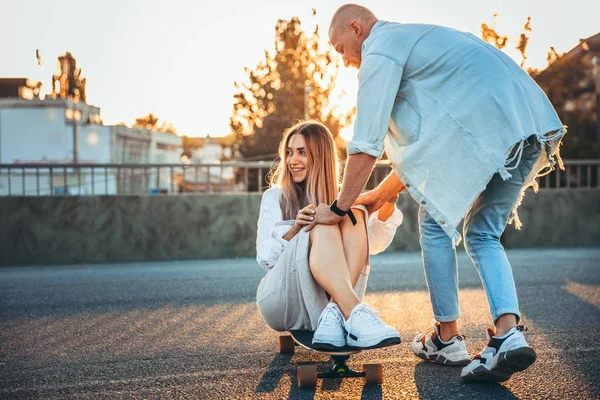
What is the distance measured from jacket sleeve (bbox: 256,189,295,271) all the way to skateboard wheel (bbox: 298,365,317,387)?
2.37 ft

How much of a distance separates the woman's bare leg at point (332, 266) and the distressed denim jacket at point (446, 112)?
1.39 feet

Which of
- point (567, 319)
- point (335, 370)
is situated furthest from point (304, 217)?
point (567, 319)

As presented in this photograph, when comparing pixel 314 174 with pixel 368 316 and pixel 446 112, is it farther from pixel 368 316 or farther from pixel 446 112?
pixel 368 316

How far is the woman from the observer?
2.99m

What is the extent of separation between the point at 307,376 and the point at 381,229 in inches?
40.4

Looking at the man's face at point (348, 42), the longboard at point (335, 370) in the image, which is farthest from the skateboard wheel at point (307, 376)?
the man's face at point (348, 42)

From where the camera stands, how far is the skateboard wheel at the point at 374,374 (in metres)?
2.99

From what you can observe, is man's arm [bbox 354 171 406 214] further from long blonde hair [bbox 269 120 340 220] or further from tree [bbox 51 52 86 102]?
tree [bbox 51 52 86 102]

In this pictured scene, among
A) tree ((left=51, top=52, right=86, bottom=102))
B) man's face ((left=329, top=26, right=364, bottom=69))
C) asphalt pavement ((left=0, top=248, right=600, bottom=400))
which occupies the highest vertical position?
tree ((left=51, top=52, right=86, bottom=102))

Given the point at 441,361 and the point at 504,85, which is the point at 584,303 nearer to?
the point at 441,361

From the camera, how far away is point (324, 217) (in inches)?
127

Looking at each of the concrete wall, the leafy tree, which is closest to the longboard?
the concrete wall

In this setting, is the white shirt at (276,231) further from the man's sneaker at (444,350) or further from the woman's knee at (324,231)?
the man's sneaker at (444,350)

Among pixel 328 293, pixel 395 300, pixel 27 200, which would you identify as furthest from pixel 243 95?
pixel 328 293
